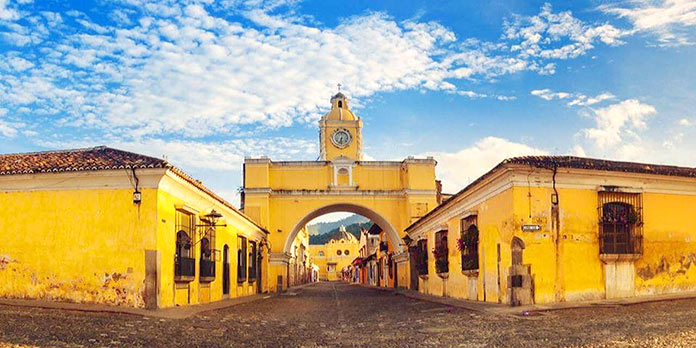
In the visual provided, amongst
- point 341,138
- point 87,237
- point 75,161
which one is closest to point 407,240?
point 341,138

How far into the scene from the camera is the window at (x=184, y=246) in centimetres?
1369

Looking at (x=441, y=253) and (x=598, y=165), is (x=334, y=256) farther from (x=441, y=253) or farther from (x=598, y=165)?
(x=598, y=165)

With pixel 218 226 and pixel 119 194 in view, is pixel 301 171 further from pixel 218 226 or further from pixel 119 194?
pixel 119 194

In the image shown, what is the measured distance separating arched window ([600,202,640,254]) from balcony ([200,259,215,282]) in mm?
9287

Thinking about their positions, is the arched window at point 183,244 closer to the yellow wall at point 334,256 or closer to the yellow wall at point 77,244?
the yellow wall at point 77,244

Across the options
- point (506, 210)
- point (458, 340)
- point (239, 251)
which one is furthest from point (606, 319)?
point (239, 251)

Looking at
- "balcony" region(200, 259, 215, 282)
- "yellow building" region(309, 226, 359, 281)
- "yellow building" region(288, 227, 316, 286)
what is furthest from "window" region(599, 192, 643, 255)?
"yellow building" region(309, 226, 359, 281)

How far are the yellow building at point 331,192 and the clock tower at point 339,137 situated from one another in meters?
0.47

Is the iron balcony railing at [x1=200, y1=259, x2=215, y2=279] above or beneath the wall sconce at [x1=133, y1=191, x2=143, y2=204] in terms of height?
beneath

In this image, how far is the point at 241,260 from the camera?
891 inches

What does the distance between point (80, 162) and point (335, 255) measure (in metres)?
81.8

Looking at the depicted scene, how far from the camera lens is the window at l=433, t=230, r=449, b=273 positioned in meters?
18.9

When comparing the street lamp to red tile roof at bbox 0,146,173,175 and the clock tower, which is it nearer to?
the clock tower

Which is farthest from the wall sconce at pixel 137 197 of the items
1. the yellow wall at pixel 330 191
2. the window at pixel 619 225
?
the yellow wall at pixel 330 191
